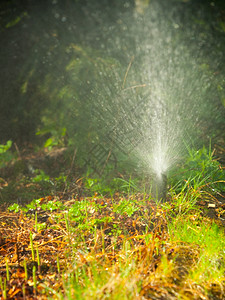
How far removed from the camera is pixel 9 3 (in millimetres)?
2760

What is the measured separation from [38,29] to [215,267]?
2.95 m

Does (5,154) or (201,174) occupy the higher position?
(201,174)

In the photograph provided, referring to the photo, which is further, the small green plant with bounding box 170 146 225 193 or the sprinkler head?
the small green plant with bounding box 170 146 225 193

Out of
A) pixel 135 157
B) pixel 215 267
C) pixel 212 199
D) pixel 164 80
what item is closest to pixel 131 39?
pixel 164 80

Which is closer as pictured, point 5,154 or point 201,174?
point 201,174

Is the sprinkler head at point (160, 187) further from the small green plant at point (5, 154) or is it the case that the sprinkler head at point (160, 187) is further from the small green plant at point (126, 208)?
the small green plant at point (5, 154)

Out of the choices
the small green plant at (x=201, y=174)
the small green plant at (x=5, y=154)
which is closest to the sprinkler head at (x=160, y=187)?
the small green plant at (x=201, y=174)

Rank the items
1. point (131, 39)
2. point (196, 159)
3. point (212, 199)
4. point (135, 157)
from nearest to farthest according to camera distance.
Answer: point (212, 199) < point (196, 159) < point (131, 39) < point (135, 157)

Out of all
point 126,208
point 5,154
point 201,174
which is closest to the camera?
point 126,208

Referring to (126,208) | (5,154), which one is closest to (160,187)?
(126,208)

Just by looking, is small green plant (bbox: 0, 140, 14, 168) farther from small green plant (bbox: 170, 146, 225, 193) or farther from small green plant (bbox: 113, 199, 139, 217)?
small green plant (bbox: 170, 146, 225, 193)

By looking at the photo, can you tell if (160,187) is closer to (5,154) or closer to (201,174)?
(201,174)

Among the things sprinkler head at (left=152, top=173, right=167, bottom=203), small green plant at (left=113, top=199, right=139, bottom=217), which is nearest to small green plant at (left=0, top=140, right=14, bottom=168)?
small green plant at (left=113, top=199, right=139, bottom=217)

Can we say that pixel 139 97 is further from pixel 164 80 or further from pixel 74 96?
pixel 74 96
